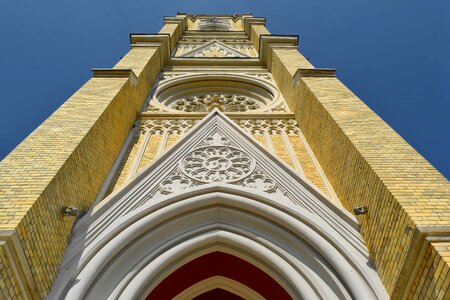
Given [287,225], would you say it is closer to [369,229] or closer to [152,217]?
[369,229]

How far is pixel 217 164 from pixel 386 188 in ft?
8.34

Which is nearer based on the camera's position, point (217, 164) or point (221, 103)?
point (217, 164)

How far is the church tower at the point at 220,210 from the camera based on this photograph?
152 inches

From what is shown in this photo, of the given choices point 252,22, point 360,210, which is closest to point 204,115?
point 360,210

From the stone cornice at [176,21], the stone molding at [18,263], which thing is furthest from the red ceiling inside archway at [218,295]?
the stone cornice at [176,21]

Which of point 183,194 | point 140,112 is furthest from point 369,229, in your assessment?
point 140,112

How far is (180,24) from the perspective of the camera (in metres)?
18.5

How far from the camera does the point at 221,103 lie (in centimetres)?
1044

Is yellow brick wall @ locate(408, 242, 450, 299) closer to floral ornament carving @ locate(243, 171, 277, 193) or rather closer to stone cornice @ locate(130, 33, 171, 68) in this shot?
floral ornament carving @ locate(243, 171, 277, 193)

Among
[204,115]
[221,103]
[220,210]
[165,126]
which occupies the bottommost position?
[220,210]

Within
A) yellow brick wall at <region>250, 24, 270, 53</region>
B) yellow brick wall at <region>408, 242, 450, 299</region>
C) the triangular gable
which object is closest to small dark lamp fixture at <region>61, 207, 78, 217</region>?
yellow brick wall at <region>408, 242, 450, 299</region>

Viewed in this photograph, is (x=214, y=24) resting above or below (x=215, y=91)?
above

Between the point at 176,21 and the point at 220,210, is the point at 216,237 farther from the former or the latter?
the point at 176,21

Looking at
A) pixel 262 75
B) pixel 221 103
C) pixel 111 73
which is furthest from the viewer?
pixel 262 75
